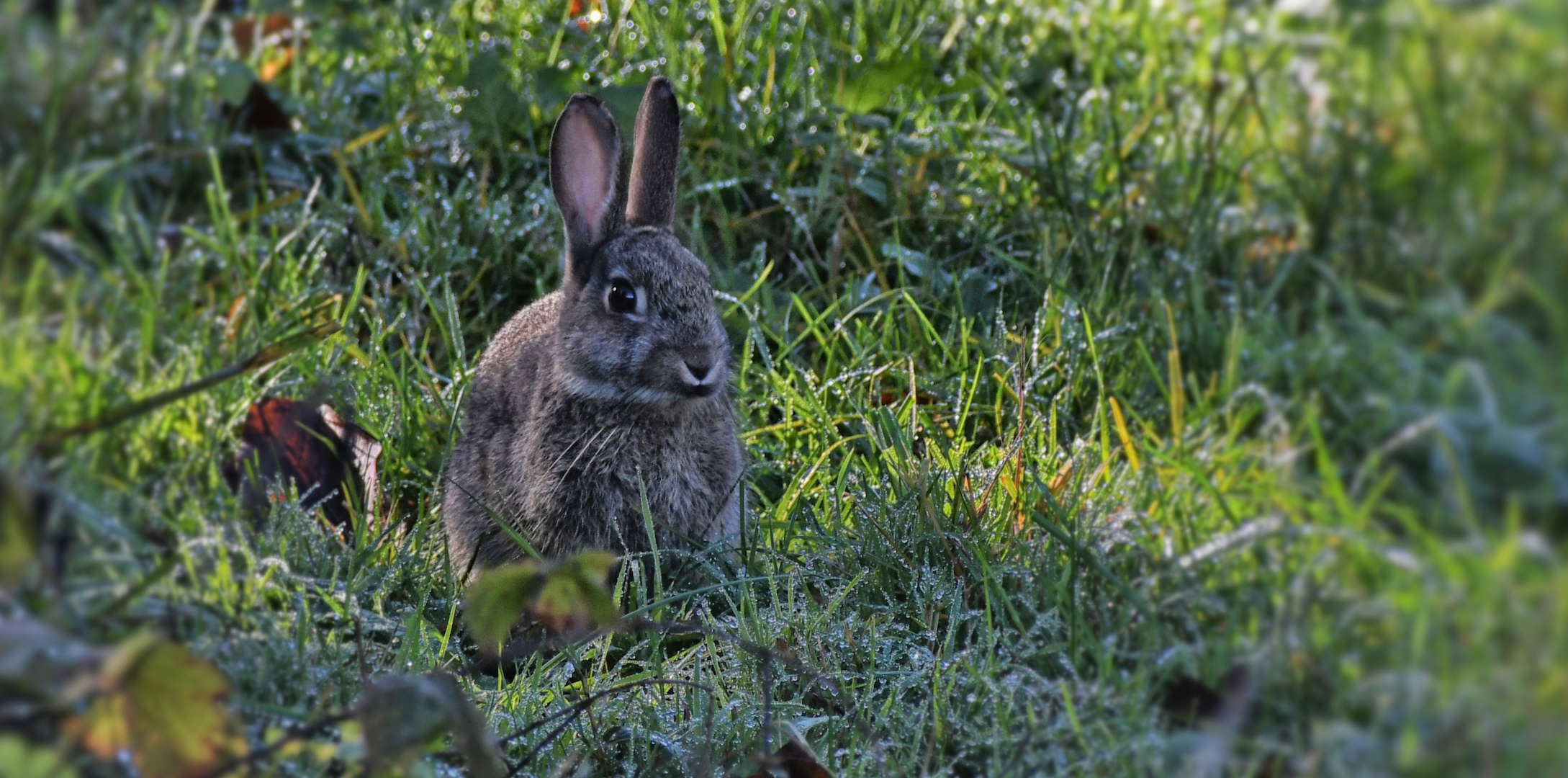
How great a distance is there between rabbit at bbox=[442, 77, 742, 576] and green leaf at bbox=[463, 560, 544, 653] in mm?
1306

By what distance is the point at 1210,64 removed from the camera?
8.75 feet

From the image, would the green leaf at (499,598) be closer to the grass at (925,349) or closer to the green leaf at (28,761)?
the grass at (925,349)

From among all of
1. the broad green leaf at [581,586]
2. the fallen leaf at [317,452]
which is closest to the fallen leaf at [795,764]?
the broad green leaf at [581,586]

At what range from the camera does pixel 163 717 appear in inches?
57.8

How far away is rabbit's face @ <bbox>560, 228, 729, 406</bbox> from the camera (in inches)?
131

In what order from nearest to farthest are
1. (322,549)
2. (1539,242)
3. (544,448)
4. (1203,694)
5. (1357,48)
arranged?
(1539,242) → (1357,48) → (1203,694) → (322,549) → (544,448)

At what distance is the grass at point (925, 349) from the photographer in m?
1.43

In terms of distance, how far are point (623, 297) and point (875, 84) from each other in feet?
3.69

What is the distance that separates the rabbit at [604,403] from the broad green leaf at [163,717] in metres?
1.83

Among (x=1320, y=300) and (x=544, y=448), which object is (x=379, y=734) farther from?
(x=544, y=448)

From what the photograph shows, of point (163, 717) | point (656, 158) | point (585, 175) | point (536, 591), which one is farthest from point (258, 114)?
point (163, 717)

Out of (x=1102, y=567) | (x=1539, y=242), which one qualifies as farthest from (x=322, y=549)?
(x=1539, y=242)

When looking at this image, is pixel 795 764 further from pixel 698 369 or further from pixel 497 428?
pixel 497 428

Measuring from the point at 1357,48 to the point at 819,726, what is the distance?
138 centimetres
